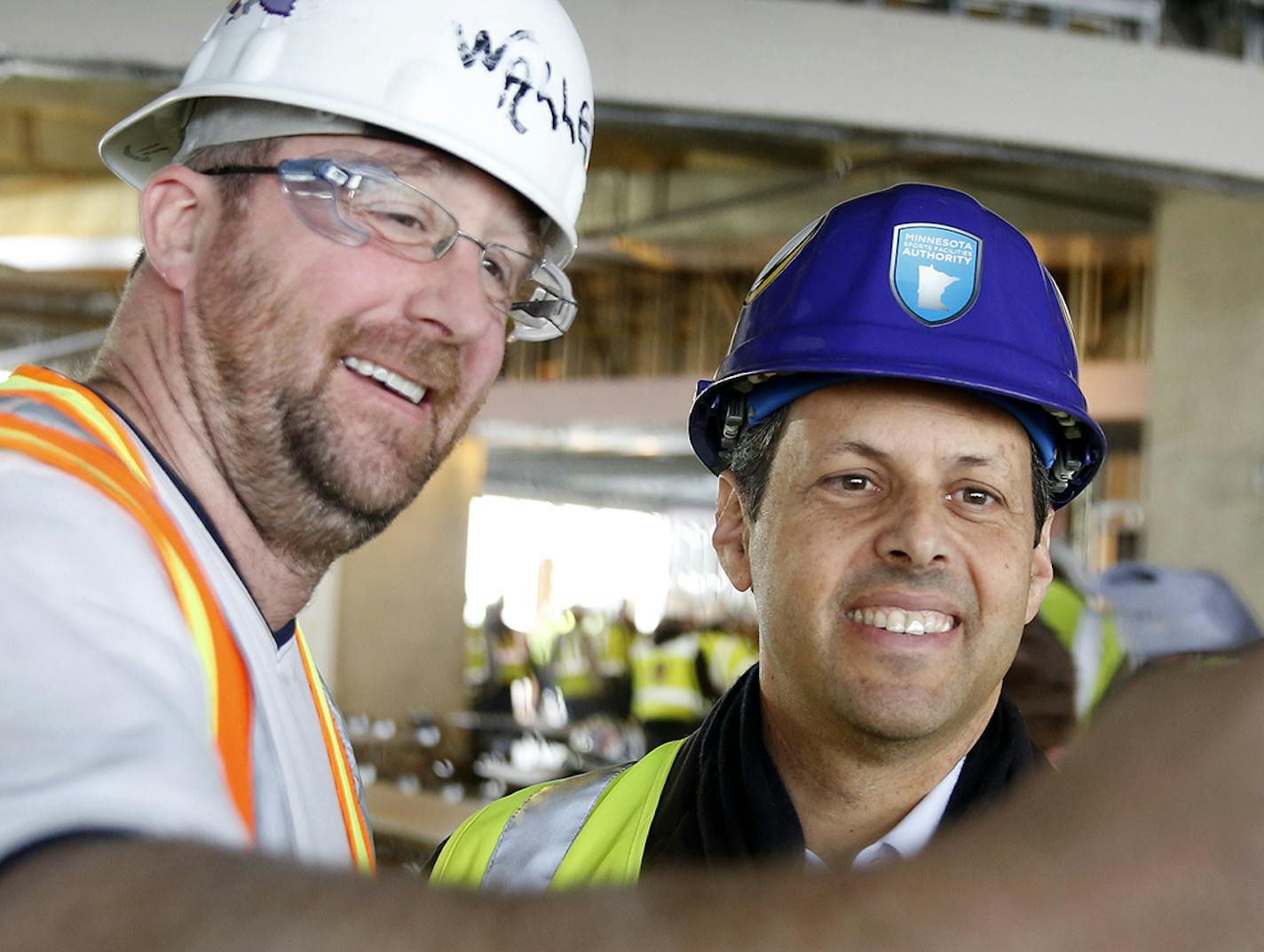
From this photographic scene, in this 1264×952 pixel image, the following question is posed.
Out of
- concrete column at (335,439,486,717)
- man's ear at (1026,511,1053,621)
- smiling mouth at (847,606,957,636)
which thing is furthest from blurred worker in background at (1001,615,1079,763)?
concrete column at (335,439,486,717)

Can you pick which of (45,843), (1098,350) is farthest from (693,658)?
(45,843)

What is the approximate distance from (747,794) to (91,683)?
1.39 meters

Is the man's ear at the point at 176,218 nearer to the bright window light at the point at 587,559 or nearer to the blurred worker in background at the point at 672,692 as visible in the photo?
the blurred worker in background at the point at 672,692

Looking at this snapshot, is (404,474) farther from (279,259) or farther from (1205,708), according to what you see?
(1205,708)

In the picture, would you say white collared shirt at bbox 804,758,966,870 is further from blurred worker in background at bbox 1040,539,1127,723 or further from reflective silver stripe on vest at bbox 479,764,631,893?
blurred worker in background at bbox 1040,539,1127,723

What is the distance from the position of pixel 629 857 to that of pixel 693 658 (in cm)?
800

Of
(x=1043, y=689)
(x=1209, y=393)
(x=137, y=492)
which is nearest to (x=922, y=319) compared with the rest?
(x=137, y=492)

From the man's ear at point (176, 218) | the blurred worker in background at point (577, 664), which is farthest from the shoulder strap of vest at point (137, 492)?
the blurred worker in background at point (577, 664)

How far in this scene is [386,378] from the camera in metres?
1.59

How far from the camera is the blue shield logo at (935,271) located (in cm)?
206

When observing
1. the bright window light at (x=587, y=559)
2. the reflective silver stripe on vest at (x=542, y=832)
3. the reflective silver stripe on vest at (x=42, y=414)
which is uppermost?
the reflective silver stripe on vest at (x=42, y=414)

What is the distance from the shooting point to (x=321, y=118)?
1.67 metres

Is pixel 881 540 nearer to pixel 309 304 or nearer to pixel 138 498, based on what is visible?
pixel 309 304

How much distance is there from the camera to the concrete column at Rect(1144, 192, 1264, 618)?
888cm
